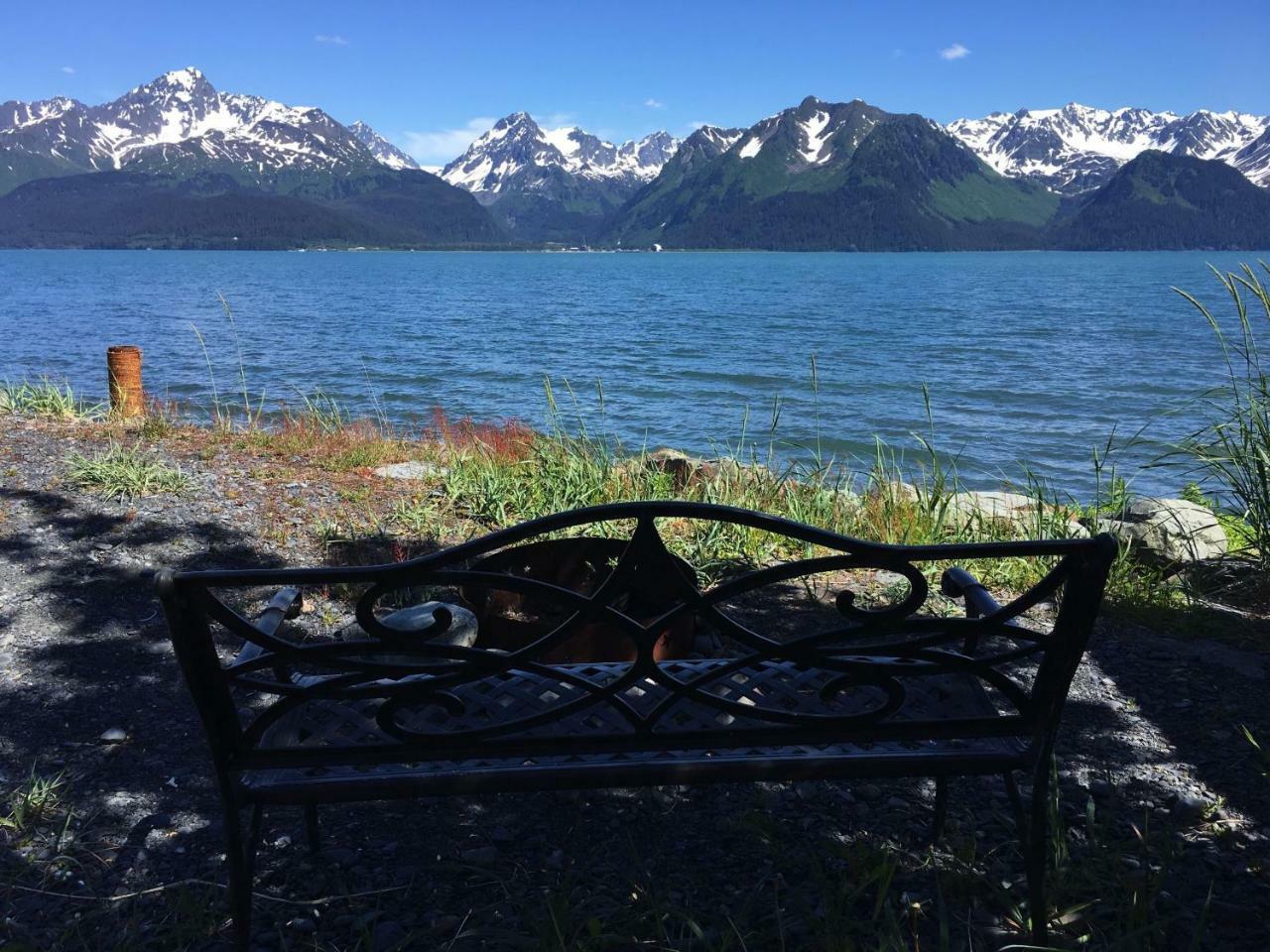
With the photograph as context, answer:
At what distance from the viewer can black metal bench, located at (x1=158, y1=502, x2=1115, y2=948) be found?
183 cm

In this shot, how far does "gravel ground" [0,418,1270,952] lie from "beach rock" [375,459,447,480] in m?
3.02

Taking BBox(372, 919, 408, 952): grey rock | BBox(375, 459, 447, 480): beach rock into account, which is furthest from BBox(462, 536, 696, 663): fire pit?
BBox(375, 459, 447, 480): beach rock

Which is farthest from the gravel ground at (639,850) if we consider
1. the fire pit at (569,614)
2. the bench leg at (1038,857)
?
the fire pit at (569,614)

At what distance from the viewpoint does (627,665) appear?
2.49m

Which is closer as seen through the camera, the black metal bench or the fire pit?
the black metal bench

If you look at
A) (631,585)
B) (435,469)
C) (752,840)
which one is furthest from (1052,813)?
(435,469)

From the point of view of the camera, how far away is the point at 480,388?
2084 centimetres

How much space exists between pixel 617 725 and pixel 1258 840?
1865 millimetres

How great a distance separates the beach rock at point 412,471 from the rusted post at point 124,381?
329 cm

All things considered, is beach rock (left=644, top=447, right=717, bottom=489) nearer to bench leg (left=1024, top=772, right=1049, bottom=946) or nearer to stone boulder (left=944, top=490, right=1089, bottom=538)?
stone boulder (left=944, top=490, right=1089, bottom=538)

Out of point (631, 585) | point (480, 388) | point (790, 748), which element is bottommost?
point (480, 388)

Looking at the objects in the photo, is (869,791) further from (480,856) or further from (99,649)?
(99,649)

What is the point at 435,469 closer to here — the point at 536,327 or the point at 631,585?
the point at 631,585

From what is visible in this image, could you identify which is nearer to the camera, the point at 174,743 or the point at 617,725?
the point at 617,725
